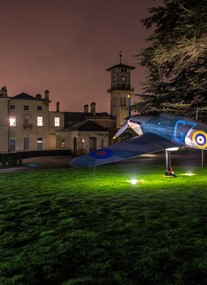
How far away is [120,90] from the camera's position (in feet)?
189

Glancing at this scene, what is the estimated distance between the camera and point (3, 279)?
16.7 feet

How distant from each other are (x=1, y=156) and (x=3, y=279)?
23.1 m

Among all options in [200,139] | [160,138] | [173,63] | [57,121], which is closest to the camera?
[200,139]

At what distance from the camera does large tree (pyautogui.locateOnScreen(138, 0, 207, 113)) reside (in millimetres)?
17625

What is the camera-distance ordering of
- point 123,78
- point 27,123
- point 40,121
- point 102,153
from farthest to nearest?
point 123,78
point 40,121
point 27,123
point 102,153

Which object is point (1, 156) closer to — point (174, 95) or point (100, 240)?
point (174, 95)

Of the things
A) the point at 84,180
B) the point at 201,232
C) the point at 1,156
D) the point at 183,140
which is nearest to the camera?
the point at 201,232

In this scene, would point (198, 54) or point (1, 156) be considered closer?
point (198, 54)

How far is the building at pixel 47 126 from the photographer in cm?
4850

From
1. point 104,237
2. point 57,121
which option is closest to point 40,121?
point 57,121

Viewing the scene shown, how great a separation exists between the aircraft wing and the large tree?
3.91 meters

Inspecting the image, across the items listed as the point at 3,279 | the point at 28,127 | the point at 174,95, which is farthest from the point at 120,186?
the point at 28,127

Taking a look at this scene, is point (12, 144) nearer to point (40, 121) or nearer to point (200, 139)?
point (40, 121)

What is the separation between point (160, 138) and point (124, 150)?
378cm
